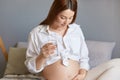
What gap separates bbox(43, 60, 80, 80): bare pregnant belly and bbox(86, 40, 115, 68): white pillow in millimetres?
343

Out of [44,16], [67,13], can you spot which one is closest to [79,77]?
[67,13]

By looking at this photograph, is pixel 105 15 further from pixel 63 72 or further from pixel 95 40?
pixel 63 72

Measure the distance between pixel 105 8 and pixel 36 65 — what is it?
Result: 0.76 metres

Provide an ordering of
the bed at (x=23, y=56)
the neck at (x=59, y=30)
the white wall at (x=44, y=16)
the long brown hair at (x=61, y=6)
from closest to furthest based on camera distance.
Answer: the long brown hair at (x=61, y=6)
the neck at (x=59, y=30)
the bed at (x=23, y=56)
the white wall at (x=44, y=16)

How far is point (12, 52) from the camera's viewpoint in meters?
1.70

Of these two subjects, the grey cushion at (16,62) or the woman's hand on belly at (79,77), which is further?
the grey cushion at (16,62)

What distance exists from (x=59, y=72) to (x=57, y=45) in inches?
5.5

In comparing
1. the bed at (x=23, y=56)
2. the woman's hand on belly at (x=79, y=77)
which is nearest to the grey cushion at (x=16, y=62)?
the bed at (x=23, y=56)

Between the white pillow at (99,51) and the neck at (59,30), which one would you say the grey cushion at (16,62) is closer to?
the white pillow at (99,51)

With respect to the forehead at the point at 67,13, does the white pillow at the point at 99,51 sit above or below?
below

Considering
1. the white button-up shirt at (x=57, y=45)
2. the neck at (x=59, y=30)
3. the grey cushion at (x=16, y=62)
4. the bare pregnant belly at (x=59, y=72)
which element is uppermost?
the neck at (x=59, y=30)

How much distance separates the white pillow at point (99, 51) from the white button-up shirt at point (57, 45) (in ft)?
0.90

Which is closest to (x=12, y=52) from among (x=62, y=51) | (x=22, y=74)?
(x=22, y=74)

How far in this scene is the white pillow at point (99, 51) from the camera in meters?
1.69
